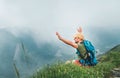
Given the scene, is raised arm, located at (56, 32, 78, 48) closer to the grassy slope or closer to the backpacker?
the backpacker

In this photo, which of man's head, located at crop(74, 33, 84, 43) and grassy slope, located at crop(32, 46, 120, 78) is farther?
man's head, located at crop(74, 33, 84, 43)

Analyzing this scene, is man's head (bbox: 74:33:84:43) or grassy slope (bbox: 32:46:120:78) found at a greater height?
man's head (bbox: 74:33:84:43)

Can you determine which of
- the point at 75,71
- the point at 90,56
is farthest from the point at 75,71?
the point at 90,56

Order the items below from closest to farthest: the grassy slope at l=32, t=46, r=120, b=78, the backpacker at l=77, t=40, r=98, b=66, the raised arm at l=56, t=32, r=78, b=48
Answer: the grassy slope at l=32, t=46, r=120, b=78, the raised arm at l=56, t=32, r=78, b=48, the backpacker at l=77, t=40, r=98, b=66

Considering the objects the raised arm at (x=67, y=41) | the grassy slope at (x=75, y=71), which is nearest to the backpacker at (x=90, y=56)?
the grassy slope at (x=75, y=71)

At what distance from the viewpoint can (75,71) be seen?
2330 cm

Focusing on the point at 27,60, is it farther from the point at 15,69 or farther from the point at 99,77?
the point at 99,77

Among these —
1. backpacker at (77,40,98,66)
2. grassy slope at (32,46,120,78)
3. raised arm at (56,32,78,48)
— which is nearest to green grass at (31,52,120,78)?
grassy slope at (32,46,120,78)

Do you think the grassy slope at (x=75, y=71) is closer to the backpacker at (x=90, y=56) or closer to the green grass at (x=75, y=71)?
the green grass at (x=75, y=71)

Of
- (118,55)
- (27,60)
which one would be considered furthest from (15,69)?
(118,55)

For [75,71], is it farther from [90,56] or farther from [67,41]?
[90,56]

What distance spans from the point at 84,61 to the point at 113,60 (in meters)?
1.65

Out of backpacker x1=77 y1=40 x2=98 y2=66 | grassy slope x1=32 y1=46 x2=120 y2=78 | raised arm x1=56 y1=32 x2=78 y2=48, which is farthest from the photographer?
backpacker x1=77 y1=40 x2=98 y2=66

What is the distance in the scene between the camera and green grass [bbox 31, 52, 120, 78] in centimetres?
2222
